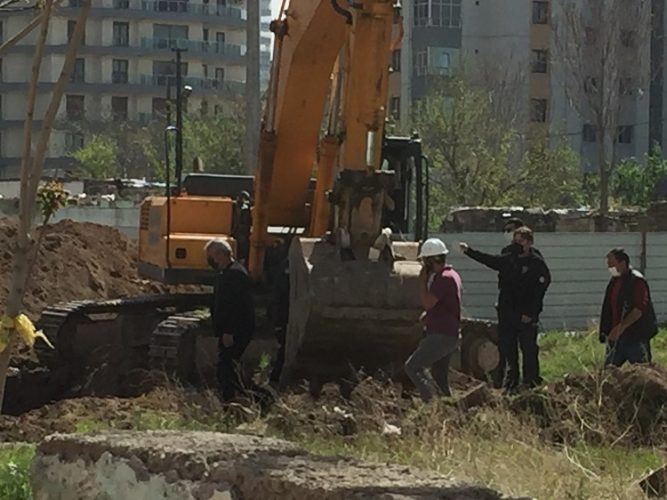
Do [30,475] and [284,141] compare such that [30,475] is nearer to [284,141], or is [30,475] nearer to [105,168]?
[284,141]

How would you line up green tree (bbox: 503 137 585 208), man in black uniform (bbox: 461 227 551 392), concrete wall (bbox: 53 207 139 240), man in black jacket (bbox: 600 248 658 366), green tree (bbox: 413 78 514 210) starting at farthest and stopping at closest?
1. green tree (bbox: 503 137 585 208)
2. green tree (bbox: 413 78 514 210)
3. concrete wall (bbox: 53 207 139 240)
4. man in black uniform (bbox: 461 227 551 392)
5. man in black jacket (bbox: 600 248 658 366)

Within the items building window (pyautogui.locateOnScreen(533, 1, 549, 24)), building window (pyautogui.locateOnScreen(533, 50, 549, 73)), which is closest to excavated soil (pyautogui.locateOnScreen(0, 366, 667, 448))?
building window (pyautogui.locateOnScreen(533, 50, 549, 73))

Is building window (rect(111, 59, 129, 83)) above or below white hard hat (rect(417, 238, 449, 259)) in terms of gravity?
above

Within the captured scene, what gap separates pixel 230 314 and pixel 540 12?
53682 millimetres

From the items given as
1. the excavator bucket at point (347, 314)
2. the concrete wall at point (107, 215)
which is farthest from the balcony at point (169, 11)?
the excavator bucket at point (347, 314)

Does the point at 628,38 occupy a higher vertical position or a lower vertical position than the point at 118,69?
lower

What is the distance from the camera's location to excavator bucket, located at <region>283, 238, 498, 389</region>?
14492mm

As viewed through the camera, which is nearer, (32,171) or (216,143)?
(32,171)

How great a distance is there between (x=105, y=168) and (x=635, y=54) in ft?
83.0

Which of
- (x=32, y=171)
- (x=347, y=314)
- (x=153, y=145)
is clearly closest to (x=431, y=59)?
(x=153, y=145)

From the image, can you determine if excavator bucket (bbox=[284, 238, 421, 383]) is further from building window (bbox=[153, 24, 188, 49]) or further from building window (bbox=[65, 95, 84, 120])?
building window (bbox=[153, 24, 188, 49])

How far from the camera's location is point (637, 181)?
192 ft

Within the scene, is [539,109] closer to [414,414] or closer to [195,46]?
[195,46]

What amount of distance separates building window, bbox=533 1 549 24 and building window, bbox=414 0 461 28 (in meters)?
3.13
